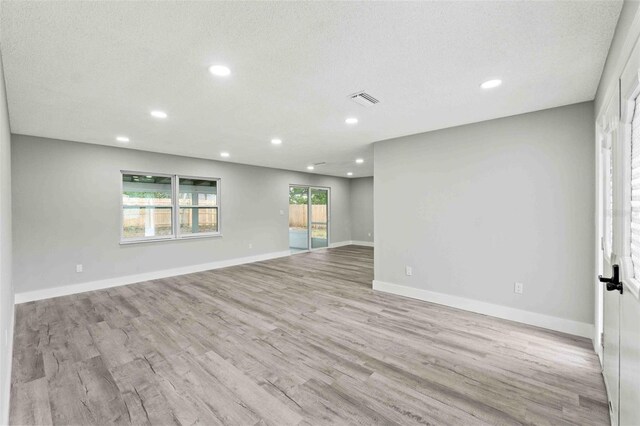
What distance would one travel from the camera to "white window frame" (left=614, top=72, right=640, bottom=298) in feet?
4.37

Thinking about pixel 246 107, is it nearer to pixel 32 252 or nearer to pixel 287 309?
pixel 287 309

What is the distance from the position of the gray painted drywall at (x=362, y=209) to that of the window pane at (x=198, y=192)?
16.6 feet

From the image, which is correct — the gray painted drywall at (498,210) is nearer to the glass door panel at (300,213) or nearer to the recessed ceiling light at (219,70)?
the recessed ceiling light at (219,70)

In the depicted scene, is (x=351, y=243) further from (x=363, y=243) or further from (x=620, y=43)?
(x=620, y=43)

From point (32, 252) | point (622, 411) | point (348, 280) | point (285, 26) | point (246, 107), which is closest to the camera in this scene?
point (622, 411)

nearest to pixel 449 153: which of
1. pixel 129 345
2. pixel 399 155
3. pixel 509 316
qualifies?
pixel 399 155

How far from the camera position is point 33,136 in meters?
4.15

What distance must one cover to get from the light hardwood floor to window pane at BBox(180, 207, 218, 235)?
7.41ft

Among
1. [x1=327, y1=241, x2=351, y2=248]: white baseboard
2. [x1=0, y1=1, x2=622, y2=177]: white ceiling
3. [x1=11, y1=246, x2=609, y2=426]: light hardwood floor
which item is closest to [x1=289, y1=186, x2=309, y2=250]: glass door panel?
[x1=327, y1=241, x2=351, y2=248]: white baseboard

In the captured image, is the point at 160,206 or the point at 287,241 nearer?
the point at 160,206

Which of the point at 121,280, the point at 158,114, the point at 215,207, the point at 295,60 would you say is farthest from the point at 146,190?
the point at 295,60

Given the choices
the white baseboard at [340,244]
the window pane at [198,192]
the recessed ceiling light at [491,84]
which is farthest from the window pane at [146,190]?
the recessed ceiling light at [491,84]

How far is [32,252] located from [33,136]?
1.75 metres

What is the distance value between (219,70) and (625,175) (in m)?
2.62
